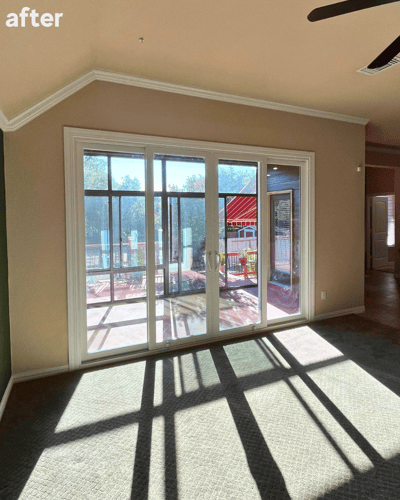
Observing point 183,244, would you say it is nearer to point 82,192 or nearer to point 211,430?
point 82,192

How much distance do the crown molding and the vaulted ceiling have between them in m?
0.06

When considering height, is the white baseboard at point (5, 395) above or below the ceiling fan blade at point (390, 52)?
below

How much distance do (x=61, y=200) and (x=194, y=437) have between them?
2.29m

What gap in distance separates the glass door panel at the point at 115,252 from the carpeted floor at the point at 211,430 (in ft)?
1.40

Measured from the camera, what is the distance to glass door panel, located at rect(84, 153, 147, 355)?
308 centimetres

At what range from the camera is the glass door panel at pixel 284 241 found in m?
4.05

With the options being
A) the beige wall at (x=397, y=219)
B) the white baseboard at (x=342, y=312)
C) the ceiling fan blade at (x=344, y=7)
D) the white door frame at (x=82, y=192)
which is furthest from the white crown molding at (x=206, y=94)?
the beige wall at (x=397, y=219)

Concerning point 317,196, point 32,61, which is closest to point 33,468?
point 32,61

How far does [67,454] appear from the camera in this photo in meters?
1.89

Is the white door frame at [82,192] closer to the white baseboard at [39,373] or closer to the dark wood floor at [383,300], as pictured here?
the white baseboard at [39,373]

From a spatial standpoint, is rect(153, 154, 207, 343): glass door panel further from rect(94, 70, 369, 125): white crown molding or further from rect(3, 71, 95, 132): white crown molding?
rect(3, 71, 95, 132): white crown molding

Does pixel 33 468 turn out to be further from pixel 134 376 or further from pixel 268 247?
pixel 268 247

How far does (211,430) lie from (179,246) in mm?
1888

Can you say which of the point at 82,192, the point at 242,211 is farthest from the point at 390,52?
the point at 82,192
